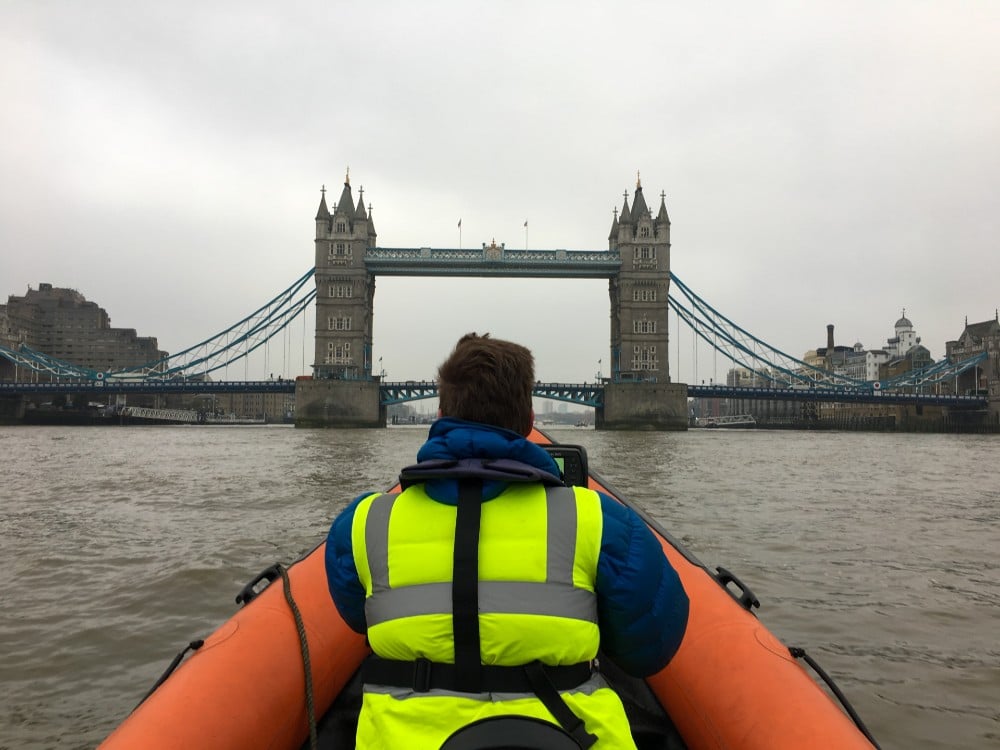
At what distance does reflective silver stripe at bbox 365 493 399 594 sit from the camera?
1315mm

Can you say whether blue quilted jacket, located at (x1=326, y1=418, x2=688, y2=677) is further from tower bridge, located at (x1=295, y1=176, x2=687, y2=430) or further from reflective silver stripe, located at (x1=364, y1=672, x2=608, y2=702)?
tower bridge, located at (x1=295, y1=176, x2=687, y2=430)

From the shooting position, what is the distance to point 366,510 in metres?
1.39

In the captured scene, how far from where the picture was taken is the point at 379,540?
1.33 m

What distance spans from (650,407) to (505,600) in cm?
4335

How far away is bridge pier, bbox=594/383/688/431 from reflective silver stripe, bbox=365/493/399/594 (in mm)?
42951

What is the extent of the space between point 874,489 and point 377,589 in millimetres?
11789

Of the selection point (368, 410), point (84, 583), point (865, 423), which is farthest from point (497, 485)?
point (865, 423)

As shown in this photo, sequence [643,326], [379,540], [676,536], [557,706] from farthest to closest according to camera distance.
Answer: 1. [643,326]
2. [676,536]
3. [379,540]
4. [557,706]

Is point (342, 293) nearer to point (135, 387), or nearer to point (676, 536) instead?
point (135, 387)

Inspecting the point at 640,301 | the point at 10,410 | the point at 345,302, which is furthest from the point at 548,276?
the point at 10,410

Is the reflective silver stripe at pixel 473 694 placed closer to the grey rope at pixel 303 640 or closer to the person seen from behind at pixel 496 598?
the person seen from behind at pixel 496 598

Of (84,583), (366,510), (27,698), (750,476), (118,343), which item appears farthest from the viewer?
(118,343)

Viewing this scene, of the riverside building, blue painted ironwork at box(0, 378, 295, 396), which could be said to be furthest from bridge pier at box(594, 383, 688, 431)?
the riverside building

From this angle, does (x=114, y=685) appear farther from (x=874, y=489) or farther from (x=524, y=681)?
(x=874, y=489)
